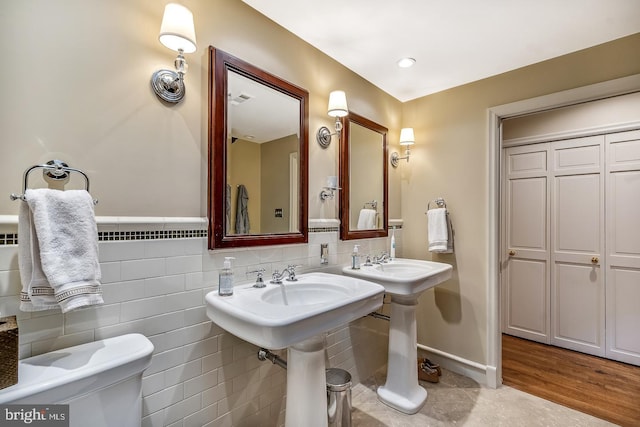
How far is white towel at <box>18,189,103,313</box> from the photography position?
33.8 inches

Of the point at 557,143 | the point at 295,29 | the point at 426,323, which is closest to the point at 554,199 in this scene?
the point at 557,143

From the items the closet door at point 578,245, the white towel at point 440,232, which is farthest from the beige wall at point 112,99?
the closet door at point 578,245

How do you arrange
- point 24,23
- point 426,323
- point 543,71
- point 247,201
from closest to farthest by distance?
point 24,23, point 247,201, point 543,71, point 426,323

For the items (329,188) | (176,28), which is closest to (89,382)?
(176,28)

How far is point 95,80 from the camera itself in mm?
1063

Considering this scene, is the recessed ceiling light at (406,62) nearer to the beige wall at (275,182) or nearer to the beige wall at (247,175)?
the beige wall at (275,182)

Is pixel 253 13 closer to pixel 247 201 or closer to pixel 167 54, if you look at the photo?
pixel 167 54

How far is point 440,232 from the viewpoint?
232cm

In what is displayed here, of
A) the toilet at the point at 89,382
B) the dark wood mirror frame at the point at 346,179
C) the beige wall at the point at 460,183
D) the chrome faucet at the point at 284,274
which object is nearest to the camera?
the toilet at the point at 89,382

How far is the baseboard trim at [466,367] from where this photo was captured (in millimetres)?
2146

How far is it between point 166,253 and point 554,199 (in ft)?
10.7

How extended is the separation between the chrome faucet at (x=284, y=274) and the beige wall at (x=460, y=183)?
53.9 inches

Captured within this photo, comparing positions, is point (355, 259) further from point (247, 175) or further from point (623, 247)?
point (623, 247)

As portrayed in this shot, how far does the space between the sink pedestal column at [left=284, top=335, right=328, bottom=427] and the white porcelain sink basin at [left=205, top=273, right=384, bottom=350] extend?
203 mm
